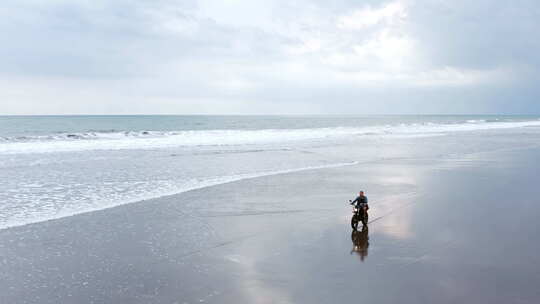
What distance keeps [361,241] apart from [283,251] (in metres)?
1.93

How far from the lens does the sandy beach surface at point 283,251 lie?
715 centimetres

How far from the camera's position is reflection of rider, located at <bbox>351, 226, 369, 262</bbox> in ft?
29.9

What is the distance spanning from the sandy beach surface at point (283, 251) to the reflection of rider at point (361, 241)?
44mm

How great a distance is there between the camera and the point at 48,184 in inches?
692

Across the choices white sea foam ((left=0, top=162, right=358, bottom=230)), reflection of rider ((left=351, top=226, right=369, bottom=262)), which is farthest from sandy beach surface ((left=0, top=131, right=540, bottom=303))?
A: white sea foam ((left=0, top=162, right=358, bottom=230))

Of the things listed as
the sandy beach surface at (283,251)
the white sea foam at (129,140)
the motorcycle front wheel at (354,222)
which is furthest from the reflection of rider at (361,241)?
the white sea foam at (129,140)

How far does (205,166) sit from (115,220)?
1179 cm

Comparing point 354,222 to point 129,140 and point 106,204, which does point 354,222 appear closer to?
point 106,204

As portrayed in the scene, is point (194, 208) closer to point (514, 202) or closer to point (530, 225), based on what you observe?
point (530, 225)

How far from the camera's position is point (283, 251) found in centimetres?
922

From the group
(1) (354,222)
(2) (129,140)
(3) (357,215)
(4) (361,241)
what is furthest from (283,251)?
(2) (129,140)

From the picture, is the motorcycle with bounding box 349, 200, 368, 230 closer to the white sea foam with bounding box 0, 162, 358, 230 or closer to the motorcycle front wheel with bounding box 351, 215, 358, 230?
the motorcycle front wheel with bounding box 351, 215, 358, 230

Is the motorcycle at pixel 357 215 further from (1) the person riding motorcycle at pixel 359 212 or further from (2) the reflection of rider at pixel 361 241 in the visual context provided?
(2) the reflection of rider at pixel 361 241

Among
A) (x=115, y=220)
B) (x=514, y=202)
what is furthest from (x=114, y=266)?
(x=514, y=202)
